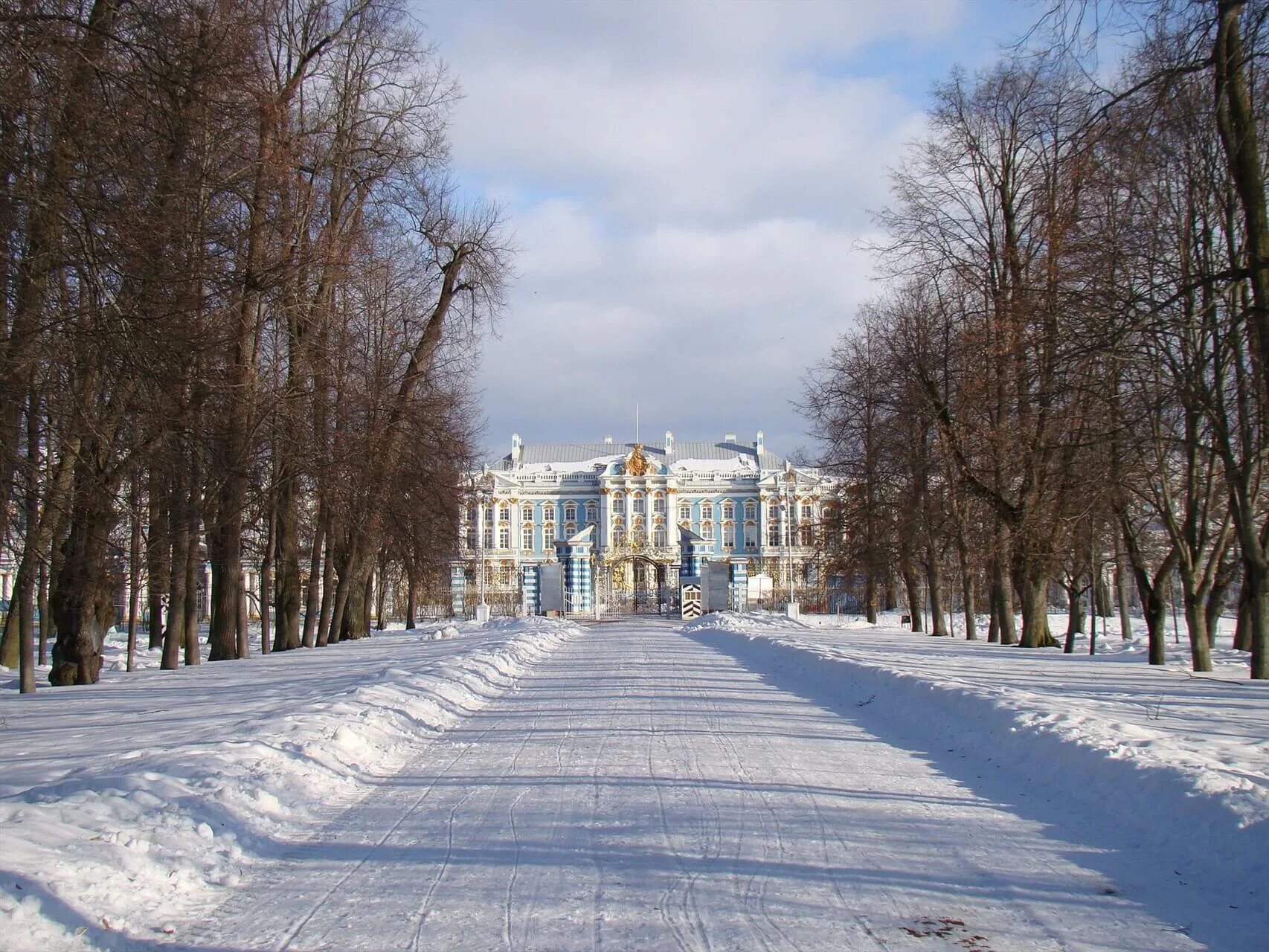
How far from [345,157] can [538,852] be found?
2302cm

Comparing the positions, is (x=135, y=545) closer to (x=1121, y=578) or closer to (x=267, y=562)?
(x=267, y=562)

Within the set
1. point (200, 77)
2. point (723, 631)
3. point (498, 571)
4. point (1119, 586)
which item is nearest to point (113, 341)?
point (200, 77)

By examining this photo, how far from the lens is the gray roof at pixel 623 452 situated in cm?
11044

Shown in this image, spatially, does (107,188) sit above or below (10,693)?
above

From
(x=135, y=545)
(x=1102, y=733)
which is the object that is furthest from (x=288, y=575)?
(x=1102, y=733)

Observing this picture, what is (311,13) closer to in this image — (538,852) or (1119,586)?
(538,852)

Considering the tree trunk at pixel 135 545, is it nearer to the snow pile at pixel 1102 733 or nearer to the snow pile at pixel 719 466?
the snow pile at pixel 1102 733

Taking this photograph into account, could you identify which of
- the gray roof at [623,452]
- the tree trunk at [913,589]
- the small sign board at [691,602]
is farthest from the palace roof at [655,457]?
the tree trunk at [913,589]

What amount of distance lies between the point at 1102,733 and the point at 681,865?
5192mm

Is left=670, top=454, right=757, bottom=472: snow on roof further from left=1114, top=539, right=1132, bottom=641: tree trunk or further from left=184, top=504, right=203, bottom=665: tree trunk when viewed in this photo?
left=184, top=504, right=203, bottom=665: tree trunk

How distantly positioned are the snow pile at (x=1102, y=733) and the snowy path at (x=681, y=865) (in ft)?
2.28

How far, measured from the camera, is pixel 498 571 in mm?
97750

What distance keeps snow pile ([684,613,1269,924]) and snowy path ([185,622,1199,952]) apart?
2.28 ft

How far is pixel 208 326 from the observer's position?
12828 mm
